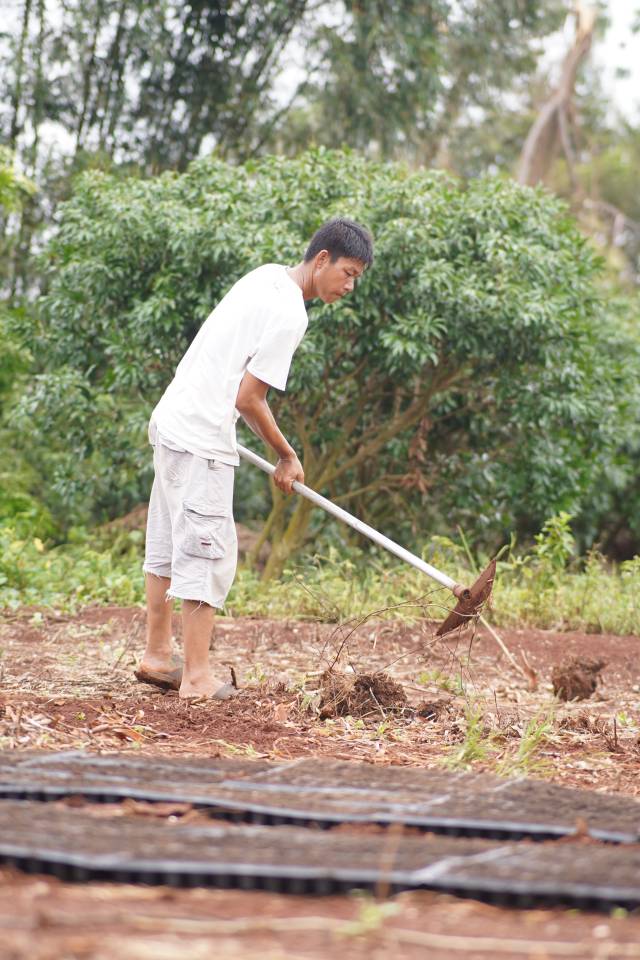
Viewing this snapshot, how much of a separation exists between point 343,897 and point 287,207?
6400 mm

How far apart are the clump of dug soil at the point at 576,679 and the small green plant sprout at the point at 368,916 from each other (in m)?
3.09

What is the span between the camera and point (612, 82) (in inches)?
941

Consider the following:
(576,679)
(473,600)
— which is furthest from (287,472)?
(576,679)

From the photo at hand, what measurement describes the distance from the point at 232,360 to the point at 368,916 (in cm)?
258

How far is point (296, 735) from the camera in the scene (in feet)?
11.9

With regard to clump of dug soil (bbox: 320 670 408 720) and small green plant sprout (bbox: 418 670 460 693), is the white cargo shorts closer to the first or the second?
clump of dug soil (bbox: 320 670 408 720)

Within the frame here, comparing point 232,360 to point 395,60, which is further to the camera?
point 395,60

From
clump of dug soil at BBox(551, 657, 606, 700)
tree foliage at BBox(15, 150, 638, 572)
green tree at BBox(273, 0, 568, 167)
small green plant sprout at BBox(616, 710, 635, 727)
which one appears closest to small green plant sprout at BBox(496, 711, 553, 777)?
small green plant sprout at BBox(616, 710, 635, 727)

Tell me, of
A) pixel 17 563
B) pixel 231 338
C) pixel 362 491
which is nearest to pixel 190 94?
pixel 362 491

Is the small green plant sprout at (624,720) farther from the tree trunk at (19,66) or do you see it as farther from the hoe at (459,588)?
the tree trunk at (19,66)

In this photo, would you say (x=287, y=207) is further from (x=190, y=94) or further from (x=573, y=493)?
(x=190, y=94)

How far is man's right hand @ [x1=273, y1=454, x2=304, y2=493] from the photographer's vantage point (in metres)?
4.23

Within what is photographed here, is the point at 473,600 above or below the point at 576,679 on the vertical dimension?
above

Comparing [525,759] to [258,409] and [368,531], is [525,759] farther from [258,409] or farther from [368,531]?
[258,409]
